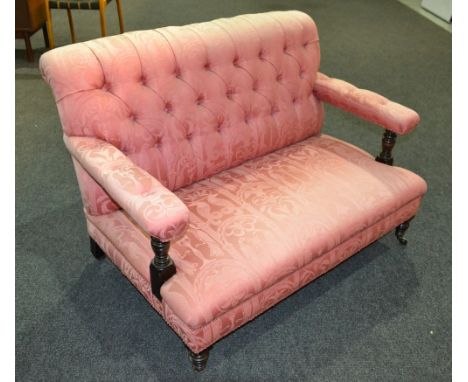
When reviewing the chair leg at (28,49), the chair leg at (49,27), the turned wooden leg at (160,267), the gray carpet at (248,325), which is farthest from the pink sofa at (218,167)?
the chair leg at (28,49)

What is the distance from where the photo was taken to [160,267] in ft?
4.54

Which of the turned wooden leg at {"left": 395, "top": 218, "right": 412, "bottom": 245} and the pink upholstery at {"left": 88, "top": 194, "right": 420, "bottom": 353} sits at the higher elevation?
the pink upholstery at {"left": 88, "top": 194, "right": 420, "bottom": 353}

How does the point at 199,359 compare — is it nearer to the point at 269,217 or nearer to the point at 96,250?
the point at 269,217

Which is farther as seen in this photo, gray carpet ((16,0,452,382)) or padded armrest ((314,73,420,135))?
padded armrest ((314,73,420,135))

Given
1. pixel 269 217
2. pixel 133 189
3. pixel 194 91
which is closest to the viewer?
pixel 133 189

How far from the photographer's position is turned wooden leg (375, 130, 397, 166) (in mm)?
1977

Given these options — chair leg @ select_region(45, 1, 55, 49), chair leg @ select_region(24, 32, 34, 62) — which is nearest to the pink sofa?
chair leg @ select_region(45, 1, 55, 49)

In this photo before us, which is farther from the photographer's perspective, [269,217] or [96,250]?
[96,250]

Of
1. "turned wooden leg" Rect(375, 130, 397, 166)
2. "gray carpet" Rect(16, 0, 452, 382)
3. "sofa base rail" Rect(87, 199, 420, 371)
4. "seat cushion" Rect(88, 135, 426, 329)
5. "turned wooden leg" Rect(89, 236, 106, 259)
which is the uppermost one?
"turned wooden leg" Rect(375, 130, 397, 166)

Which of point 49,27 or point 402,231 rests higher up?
point 49,27

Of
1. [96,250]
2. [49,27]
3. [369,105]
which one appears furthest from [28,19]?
[369,105]

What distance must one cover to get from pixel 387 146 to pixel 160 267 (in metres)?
1.18

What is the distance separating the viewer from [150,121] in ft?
5.35

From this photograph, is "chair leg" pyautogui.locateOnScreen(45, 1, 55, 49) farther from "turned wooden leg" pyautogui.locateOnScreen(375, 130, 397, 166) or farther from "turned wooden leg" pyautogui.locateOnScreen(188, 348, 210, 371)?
"turned wooden leg" pyautogui.locateOnScreen(188, 348, 210, 371)
